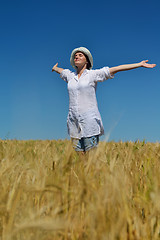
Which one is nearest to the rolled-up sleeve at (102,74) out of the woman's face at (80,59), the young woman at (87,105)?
the young woman at (87,105)

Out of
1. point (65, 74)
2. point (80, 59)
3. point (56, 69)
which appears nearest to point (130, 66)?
point (80, 59)

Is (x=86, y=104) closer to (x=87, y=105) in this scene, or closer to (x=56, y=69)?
(x=87, y=105)

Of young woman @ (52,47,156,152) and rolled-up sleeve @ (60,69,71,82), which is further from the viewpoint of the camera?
rolled-up sleeve @ (60,69,71,82)

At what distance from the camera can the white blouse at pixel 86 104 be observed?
132 inches

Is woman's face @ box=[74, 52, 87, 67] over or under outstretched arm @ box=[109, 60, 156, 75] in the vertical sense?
over

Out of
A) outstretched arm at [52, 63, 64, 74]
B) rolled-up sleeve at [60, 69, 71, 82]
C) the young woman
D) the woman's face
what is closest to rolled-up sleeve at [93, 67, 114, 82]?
the young woman

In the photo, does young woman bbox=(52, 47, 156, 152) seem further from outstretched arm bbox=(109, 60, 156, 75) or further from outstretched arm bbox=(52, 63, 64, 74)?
outstretched arm bbox=(52, 63, 64, 74)

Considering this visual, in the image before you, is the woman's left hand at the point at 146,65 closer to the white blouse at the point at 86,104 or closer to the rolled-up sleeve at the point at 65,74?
the white blouse at the point at 86,104

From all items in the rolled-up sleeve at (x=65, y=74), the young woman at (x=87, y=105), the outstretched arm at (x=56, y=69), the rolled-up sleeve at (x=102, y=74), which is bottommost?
the young woman at (x=87, y=105)

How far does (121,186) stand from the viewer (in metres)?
1.04

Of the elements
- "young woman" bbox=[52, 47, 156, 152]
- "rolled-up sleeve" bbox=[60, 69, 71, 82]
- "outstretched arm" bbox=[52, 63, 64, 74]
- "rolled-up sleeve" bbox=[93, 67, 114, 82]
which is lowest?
"young woman" bbox=[52, 47, 156, 152]

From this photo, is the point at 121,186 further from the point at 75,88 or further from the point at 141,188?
the point at 75,88

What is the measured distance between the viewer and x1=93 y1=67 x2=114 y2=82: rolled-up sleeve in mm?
3412

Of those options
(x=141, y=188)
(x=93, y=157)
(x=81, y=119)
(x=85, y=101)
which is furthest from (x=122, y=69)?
(x=93, y=157)
